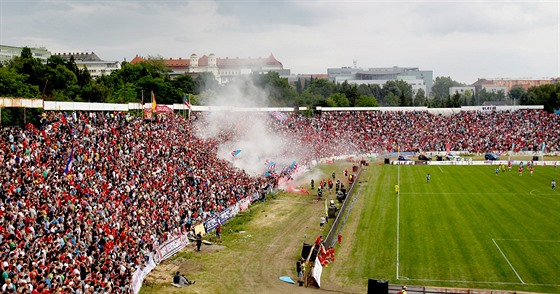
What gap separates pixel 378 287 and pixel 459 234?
14.3 meters

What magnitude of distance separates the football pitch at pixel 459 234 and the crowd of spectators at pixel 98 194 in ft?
37.0

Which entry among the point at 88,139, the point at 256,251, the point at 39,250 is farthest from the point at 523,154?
the point at 39,250

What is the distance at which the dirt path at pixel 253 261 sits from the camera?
26688 mm

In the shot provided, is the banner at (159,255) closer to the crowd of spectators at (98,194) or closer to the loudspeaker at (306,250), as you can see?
the crowd of spectators at (98,194)

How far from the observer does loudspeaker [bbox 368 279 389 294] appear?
78.6 ft

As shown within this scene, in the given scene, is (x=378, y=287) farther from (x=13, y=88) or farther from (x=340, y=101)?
(x=340, y=101)

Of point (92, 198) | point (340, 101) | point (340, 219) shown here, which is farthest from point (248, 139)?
point (340, 101)

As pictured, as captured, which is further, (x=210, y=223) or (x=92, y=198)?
(x=210, y=223)

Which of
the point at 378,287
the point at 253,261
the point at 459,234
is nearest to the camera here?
the point at 378,287

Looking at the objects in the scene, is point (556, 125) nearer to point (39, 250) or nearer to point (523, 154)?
point (523, 154)

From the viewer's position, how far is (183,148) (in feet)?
160

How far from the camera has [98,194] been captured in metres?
30.5

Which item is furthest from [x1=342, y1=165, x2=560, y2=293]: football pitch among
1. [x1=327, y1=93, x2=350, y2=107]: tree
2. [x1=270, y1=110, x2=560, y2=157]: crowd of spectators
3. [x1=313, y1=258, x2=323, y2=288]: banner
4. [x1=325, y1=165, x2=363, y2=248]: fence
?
[x1=327, y1=93, x2=350, y2=107]: tree

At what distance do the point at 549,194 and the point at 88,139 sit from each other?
40665 mm
